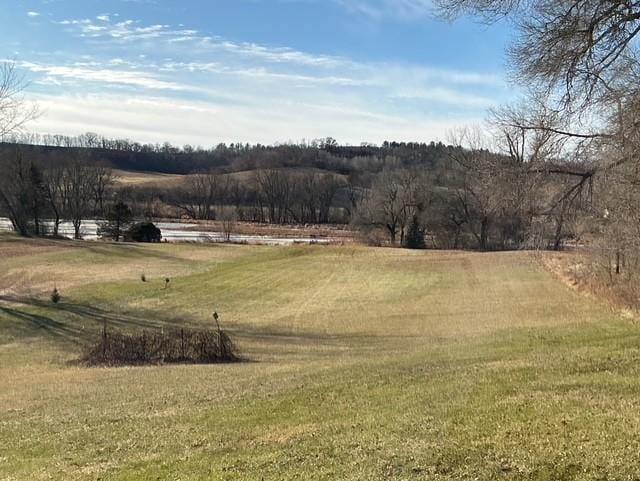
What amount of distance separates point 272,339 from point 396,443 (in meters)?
16.6

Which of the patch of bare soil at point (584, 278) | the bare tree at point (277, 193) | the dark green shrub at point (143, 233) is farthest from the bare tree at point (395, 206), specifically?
the bare tree at point (277, 193)

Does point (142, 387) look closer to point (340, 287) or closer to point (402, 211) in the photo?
point (340, 287)

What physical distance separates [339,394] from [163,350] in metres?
9.91

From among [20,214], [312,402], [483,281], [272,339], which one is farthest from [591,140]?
[20,214]

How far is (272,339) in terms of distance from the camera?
913 inches

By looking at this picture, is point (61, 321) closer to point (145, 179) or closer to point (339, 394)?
point (339, 394)

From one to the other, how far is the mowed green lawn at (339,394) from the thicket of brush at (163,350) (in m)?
0.82

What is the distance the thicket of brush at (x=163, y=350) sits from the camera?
18.6 meters

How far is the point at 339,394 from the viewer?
1044 centimetres

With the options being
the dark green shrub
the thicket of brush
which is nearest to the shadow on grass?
the thicket of brush

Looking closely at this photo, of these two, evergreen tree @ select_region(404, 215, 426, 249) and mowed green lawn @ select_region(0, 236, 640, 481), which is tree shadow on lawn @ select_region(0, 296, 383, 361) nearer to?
mowed green lawn @ select_region(0, 236, 640, 481)

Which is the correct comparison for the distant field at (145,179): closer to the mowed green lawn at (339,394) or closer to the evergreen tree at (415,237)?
the evergreen tree at (415,237)

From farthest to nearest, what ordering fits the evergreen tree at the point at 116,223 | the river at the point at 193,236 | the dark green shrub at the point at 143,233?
the river at the point at 193,236 → the evergreen tree at the point at 116,223 → the dark green shrub at the point at 143,233

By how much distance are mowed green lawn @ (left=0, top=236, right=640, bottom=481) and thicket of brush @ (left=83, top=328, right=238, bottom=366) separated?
817 millimetres
